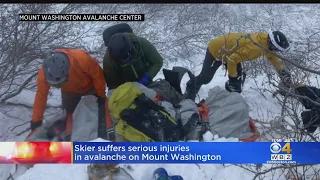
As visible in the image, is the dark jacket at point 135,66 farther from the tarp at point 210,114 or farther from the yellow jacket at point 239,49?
the yellow jacket at point 239,49

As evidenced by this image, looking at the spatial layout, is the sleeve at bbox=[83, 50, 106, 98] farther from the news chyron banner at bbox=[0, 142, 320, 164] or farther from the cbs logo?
the cbs logo

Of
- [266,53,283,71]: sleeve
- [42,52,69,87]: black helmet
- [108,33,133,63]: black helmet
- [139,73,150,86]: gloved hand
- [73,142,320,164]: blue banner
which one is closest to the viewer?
[73,142,320,164]: blue banner

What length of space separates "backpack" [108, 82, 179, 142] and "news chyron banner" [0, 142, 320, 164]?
0.53 feet

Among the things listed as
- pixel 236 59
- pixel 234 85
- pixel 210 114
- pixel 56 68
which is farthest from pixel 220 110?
pixel 56 68

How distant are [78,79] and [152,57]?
0.39 m

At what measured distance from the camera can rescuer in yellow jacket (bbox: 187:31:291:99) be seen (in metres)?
2.03

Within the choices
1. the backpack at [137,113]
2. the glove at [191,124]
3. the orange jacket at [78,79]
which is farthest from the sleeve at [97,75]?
the glove at [191,124]

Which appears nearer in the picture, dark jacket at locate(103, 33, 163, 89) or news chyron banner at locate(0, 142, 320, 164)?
news chyron banner at locate(0, 142, 320, 164)

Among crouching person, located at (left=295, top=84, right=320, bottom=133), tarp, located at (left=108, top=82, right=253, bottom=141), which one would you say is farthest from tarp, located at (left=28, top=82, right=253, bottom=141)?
crouching person, located at (left=295, top=84, right=320, bottom=133)

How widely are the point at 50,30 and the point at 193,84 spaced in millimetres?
736

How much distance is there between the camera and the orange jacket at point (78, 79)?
7.12 ft

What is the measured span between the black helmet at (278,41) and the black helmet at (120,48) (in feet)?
2.23

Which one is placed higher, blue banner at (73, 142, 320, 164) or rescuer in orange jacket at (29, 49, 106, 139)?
rescuer in orange jacket at (29, 49, 106, 139)

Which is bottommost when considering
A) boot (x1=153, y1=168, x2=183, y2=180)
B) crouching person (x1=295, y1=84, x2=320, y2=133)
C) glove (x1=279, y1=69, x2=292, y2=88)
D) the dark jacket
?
boot (x1=153, y1=168, x2=183, y2=180)
